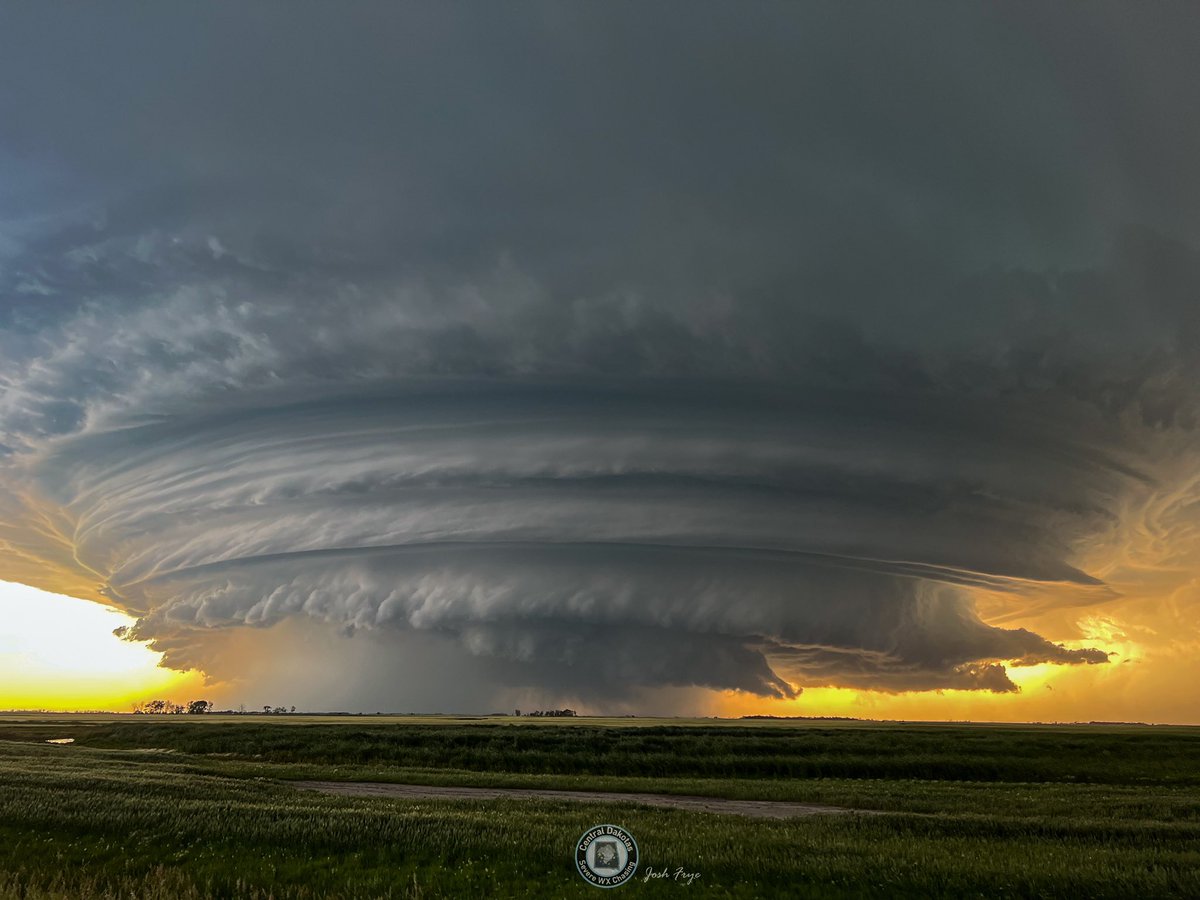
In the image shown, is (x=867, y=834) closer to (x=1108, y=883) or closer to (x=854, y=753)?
(x=1108, y=883)

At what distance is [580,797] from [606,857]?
22883 mm

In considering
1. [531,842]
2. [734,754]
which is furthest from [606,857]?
[734,754]

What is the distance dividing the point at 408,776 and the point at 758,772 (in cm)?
3294

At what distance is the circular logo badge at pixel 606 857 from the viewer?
1803 cm

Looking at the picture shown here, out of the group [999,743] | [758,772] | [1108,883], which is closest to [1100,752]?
[999,743]

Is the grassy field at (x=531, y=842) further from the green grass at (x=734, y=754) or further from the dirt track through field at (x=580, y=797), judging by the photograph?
the green grass at (x=734, y=754)

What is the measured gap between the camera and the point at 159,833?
2198cm

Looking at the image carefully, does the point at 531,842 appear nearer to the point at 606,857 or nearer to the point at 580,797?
the point at 606,857

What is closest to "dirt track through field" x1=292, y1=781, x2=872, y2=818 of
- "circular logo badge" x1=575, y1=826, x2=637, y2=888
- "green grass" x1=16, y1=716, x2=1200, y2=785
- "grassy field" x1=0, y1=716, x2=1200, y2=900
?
"grassy field" x1=0, y1=716, x2=1200, y2=900

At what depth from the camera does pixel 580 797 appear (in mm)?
40812

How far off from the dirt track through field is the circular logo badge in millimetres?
12495

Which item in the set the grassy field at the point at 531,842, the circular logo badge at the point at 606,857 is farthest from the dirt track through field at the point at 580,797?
the circular logo badge at the point at 606,857

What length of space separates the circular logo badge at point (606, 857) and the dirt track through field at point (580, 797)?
12.5 meters

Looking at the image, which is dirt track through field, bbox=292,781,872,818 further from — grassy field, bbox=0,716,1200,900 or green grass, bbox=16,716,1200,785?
green grass, bbox=16,716,1200,785
